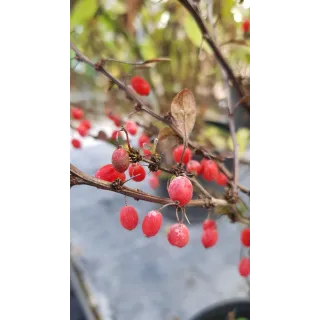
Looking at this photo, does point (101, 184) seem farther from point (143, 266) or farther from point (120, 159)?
point (143, 266)

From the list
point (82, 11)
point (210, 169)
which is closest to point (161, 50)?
point (82, 11)

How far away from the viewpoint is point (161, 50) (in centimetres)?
95

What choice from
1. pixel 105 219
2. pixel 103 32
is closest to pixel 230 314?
pixel 105 219

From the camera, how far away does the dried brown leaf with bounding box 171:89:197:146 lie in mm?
228

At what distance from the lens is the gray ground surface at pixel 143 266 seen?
63cm

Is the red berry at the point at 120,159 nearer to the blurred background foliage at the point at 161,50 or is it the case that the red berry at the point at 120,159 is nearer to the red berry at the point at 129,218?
the red berry at the point at 129,218

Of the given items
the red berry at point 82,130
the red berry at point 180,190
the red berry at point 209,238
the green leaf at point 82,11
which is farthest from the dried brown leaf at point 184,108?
the green leaf at point 82,11

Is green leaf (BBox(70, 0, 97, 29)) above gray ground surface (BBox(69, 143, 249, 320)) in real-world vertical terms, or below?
above

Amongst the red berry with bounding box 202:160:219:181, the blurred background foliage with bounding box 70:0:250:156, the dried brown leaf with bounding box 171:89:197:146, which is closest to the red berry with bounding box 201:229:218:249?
the red berry with bounding box 202:160:219:181

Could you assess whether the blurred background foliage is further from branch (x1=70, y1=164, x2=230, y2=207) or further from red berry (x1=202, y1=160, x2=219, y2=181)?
branch (x1=70, y1=164, x2=230, y2=207)

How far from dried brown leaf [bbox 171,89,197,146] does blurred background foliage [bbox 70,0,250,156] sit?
1.10ft

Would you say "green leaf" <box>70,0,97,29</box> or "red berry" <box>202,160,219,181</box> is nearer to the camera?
"red berry" <box>202,160,219,181</box>

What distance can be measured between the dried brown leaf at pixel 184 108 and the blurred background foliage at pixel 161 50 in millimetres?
335

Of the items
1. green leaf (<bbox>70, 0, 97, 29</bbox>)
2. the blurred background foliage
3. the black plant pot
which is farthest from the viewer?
the blurred background foliage
